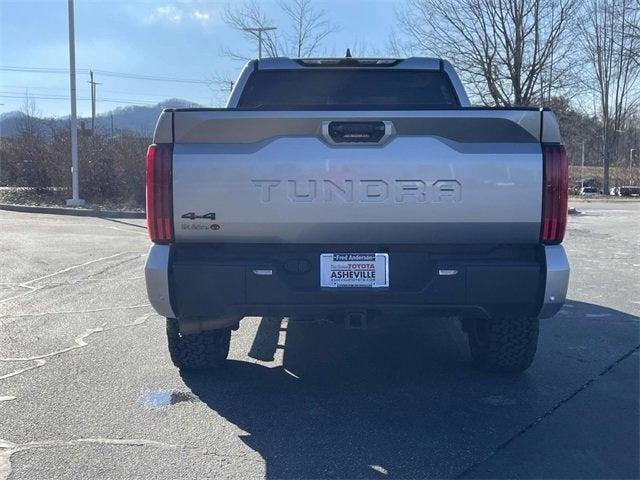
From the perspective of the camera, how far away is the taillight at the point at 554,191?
3775mm

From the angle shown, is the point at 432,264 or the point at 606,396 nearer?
the point at 432,264

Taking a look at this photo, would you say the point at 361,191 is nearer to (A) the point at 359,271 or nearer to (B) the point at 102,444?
(A) the point at 359,271

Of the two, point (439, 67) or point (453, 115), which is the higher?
point (439, 67)

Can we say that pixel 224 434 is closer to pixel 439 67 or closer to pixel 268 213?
pixel 268 213

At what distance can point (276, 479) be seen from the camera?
333cm

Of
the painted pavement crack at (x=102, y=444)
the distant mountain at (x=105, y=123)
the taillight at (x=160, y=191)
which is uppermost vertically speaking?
the distant mountain at (x=105, y=123)

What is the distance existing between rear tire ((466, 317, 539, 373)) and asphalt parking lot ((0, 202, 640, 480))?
4.4 inches

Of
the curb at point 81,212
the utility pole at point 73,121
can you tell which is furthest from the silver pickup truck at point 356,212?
the utility pole at point 73,121

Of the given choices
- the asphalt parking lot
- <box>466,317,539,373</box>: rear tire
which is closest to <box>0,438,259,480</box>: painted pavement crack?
the asphalt parking lot

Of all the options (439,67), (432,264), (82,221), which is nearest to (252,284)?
(432,264)

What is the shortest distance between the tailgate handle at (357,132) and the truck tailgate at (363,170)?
1 cm

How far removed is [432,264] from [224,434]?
60.2 inches

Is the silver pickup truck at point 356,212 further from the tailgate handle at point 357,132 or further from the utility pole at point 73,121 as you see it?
the utility pole at point 73,121

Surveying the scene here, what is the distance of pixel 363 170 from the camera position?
379 cm
